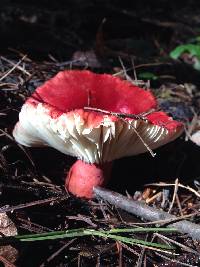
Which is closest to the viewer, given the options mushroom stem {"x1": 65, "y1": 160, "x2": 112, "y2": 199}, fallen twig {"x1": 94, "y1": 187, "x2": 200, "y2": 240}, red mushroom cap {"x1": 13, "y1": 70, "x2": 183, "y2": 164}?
red mushroom cap {"x1": 13, "y1": 70, "x2": 183, "y2": 164}

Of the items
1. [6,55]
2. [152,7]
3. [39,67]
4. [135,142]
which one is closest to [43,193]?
[135,142]

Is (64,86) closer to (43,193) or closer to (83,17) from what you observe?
(43,193)

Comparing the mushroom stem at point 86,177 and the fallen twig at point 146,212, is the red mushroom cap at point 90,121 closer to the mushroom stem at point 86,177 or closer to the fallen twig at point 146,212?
the mushroom stem at point 86,177

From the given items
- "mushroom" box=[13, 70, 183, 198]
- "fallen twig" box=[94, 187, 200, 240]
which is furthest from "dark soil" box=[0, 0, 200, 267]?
"mushroom" box=[13, 70, 183, 198]

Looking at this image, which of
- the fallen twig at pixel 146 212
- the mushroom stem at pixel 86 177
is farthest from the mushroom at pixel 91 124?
the fallen twig at pixel 146 212

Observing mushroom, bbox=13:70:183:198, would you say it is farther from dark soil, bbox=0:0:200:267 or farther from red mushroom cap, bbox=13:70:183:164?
dark soil, bbox=0:0:200:267

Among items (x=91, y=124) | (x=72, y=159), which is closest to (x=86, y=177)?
(x=72, y=159)

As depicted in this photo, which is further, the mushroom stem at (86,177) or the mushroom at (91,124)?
the mushroom stem at (86,177)
